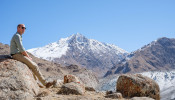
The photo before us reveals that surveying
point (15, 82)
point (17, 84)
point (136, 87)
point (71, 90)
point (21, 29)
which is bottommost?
point (136, 87)

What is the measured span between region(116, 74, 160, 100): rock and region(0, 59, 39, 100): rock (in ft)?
22.7

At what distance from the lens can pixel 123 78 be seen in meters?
16.7

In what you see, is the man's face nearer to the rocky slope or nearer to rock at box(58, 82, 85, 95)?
the rocky slope

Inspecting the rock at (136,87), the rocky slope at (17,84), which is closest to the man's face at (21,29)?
the rocky slope at (17,84)

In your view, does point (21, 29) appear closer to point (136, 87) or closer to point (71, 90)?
point (71, 90)

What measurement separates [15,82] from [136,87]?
883 cm

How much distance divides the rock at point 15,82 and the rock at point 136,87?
691 cm

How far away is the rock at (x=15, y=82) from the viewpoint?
1121 cm

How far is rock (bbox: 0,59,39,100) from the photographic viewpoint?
11211 millimetres

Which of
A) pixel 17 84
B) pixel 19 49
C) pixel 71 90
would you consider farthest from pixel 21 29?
pixel 71 90

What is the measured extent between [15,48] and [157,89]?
11.1 meters

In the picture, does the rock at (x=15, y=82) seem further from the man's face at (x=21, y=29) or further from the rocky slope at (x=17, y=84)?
the man's face at (x=21, y=29)

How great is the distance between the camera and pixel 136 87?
16078 mm

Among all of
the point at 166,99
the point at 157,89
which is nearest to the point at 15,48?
the point at 157,89
